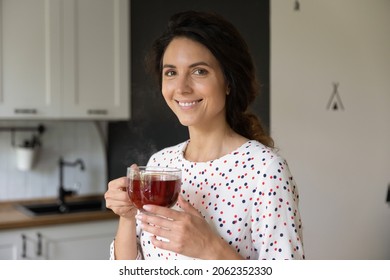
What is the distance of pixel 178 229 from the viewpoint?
23.0 inches

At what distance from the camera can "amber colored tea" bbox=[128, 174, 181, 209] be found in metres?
0.58

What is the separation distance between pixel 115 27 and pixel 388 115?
0.84 meters

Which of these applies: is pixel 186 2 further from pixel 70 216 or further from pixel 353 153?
pixel 70 216

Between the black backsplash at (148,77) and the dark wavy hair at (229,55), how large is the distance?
13 centimetres

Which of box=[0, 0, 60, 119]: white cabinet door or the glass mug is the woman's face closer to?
the glass mug

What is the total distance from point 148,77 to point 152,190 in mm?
374

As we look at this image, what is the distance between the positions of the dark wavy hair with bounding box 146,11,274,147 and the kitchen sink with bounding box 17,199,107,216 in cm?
66

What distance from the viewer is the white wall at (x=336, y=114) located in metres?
0.99

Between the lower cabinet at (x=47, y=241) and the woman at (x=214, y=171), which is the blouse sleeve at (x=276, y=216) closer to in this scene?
the woman at (x=214, y=171)

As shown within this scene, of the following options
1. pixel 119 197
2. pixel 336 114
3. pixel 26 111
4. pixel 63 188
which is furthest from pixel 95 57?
pixel 119 197

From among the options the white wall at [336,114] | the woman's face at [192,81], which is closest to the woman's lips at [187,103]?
the woman's face at [192,81]
